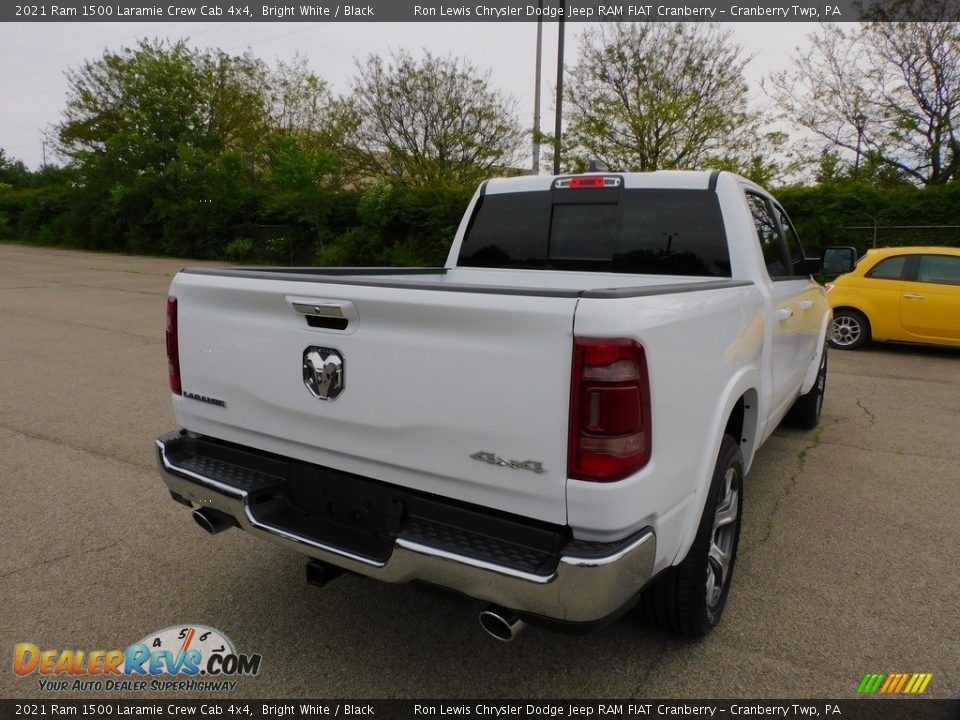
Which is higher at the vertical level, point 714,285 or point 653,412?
point 714,285

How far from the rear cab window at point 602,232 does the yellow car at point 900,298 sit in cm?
670

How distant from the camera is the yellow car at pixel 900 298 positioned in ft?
30.2

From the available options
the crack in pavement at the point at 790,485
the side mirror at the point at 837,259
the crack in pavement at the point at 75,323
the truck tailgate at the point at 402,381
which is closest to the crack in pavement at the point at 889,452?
the crack in pavement at the point at 790,485

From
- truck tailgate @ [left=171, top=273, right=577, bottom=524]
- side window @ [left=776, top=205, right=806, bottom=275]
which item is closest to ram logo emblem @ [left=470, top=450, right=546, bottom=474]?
truck tailgate @ [left=171, top=273, right=577, bottom=524]

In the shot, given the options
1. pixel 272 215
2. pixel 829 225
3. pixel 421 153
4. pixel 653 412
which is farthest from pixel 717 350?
pixel 272 215

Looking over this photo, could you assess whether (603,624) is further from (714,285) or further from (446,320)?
(714,285)

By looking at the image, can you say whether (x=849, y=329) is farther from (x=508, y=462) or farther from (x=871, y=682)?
(x=508, y=462)

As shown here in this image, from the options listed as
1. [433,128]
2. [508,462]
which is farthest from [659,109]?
[508,462]

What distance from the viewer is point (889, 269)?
9.69m

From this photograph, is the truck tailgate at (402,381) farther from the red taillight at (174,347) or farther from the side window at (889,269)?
the side window at (889,269)

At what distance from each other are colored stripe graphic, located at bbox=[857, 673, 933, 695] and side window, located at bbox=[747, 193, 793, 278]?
2.04 meters

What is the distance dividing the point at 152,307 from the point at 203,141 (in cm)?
2014

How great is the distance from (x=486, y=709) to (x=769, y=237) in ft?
10.00

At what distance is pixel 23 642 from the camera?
274cm
